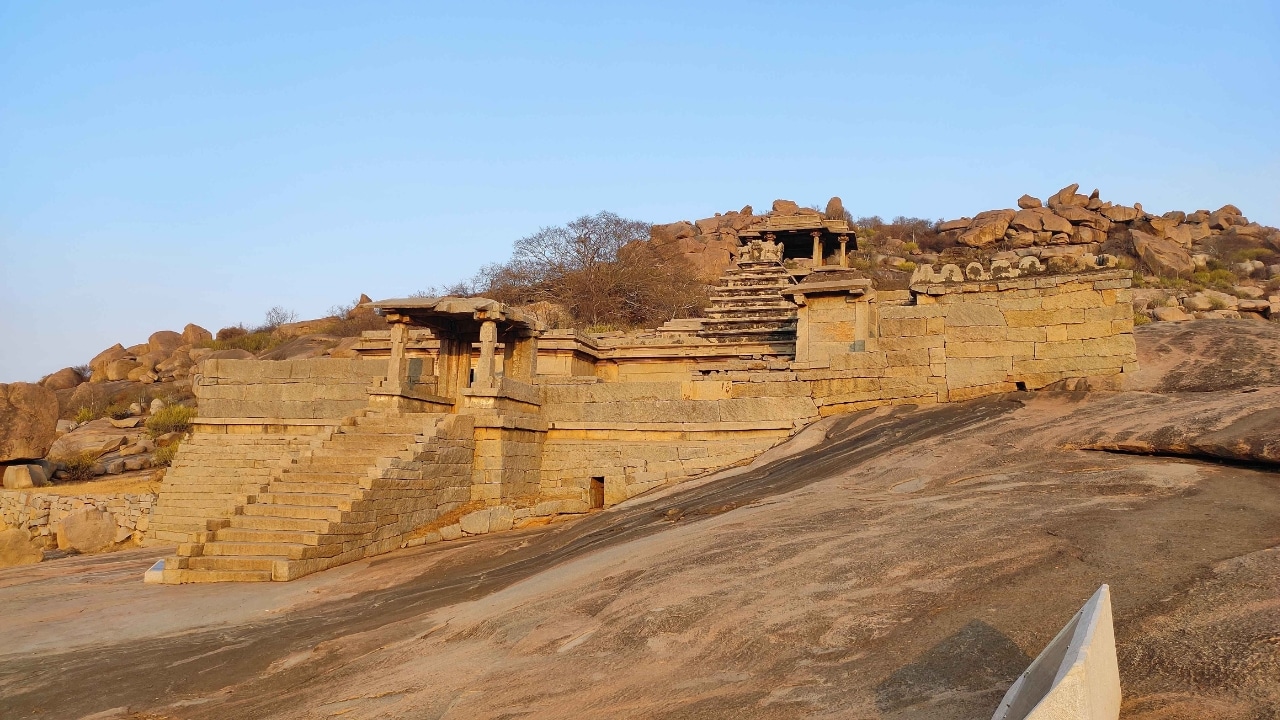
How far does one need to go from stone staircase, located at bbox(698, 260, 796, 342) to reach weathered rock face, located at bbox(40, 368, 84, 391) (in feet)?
95.3

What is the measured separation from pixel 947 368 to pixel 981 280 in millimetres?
2045

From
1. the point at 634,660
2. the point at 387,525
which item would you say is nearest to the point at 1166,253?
the point at 387,525

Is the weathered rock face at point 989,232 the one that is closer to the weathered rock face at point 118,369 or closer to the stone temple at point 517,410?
the stone temple at point 517,410

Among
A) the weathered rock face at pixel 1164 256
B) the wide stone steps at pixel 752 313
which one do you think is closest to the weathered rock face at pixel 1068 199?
the weathered rock face at pixel 1164 256

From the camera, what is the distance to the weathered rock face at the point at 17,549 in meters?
14.2

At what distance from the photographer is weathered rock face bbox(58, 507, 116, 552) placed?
16.5 m

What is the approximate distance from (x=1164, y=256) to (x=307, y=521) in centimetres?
4043

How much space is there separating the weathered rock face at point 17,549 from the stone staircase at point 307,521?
5.15 m

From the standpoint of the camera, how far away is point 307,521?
11.5 m

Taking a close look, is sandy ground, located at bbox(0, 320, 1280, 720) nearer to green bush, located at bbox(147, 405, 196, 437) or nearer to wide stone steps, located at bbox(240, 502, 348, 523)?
wide stone steps, located at bbox(240, 502, 348, 523)

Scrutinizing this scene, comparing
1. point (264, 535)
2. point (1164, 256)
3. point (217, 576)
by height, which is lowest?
point (217, 576)

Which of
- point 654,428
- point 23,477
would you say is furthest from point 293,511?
point 23,477

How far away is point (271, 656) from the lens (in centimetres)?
740

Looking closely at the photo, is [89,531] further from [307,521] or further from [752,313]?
[752,313]
